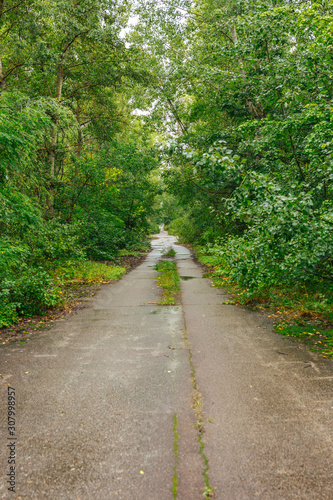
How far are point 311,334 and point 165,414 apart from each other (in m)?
3.12

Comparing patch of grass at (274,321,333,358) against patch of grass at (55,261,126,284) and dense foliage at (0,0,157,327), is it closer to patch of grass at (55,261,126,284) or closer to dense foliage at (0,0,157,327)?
dense foliage at (0,0,157,327)

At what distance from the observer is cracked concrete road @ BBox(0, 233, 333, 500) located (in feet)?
6.38

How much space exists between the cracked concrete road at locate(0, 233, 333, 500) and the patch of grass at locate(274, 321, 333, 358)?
0.20 metres

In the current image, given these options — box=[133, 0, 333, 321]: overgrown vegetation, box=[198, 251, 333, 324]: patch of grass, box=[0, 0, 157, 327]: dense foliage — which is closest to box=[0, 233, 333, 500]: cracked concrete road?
box=[198, 251, 333, 324]: patch of grass

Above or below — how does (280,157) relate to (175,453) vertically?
above

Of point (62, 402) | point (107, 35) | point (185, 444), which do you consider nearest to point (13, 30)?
point (107, 35)

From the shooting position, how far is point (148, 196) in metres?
17.2

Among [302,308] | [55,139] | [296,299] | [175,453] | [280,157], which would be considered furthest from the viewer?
[55,139]

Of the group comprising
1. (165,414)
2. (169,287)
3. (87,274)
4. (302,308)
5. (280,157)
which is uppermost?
(280,157)

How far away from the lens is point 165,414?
8.75 ft

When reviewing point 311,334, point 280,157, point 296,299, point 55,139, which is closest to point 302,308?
point 296,299

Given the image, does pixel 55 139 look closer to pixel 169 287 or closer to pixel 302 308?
pixel 169 287

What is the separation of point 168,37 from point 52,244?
10.8m

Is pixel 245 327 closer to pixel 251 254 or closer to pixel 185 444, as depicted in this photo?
pixel 251 254
